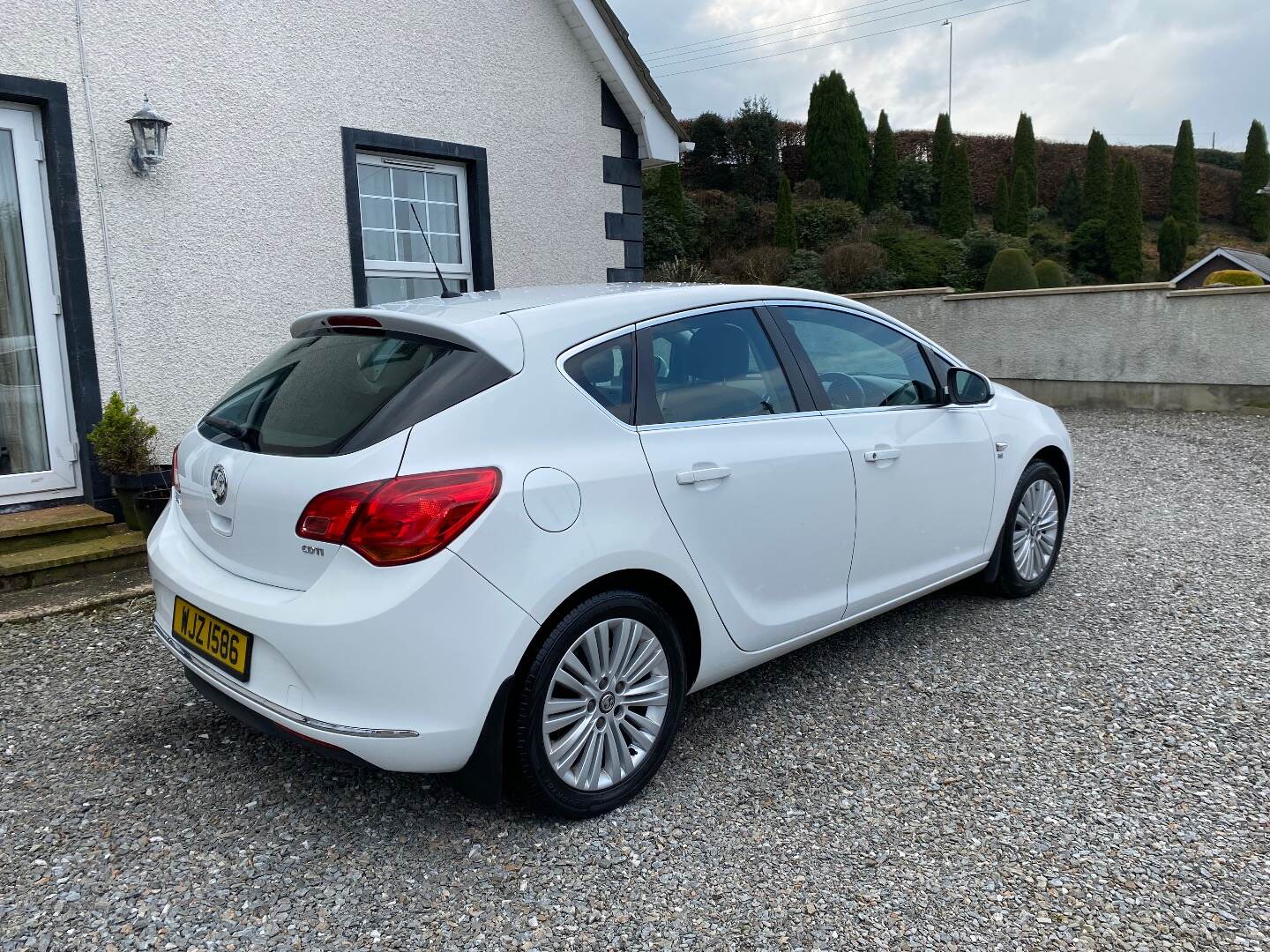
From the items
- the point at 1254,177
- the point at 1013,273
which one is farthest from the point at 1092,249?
Answer: the point at 1013,273

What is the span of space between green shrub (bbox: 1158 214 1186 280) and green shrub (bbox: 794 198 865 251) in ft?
38.5

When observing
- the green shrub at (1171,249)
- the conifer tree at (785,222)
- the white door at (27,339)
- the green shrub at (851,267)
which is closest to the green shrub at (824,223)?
the conifer tree at (785,222)

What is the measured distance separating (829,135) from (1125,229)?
418 inches

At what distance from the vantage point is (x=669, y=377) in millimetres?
3010

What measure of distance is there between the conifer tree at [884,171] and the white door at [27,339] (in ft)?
106

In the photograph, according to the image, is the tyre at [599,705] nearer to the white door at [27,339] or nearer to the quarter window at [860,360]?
the quarter window at [860,360]

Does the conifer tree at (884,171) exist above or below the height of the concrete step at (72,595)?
above

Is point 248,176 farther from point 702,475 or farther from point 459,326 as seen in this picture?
point 702,475

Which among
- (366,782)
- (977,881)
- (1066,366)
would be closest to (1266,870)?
(977,881)

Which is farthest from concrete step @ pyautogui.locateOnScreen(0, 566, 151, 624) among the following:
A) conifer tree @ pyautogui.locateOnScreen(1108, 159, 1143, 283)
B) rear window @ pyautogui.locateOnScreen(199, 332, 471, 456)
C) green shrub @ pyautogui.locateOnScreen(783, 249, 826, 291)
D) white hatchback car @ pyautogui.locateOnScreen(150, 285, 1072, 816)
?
conifer tree @ pyautogui.locateOnScreen(1108, 159, 1143, 283)

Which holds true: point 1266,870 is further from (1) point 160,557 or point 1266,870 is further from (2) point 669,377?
(1) point 160,557

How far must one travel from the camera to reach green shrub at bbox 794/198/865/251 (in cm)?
2959

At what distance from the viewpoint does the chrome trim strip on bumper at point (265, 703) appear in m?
2.38

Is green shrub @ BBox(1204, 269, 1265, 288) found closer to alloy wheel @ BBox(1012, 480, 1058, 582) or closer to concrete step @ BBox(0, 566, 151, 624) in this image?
alloy wheel @ BBox(1012, 480, 1058, 582)
